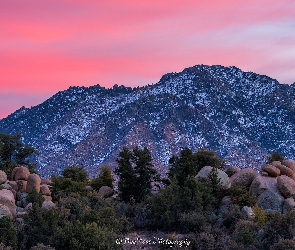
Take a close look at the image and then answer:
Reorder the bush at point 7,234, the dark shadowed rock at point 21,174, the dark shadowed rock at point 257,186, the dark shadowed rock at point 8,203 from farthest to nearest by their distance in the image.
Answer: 1. the dark shadowed rock at point 21,174
2. the dark shadowed rock at point 257,186
3. the dark shadowed rock at point 8,203
4. the bush at point 7,234

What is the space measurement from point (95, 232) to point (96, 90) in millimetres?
157722

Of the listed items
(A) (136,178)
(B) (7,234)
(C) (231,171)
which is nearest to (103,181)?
(A) (136,178)

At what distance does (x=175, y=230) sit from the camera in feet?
156

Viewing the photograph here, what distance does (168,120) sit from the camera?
152m

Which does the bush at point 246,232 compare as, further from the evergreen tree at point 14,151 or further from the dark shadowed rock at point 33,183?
the evergreen tree at point 14,151

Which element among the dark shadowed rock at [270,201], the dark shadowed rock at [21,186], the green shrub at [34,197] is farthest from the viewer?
the dark shadowed rock at [21,186]

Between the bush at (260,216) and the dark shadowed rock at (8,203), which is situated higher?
the dark shadowed rock at (8,203)

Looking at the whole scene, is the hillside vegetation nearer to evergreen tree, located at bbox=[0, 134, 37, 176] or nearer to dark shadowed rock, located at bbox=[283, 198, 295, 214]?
dark shadowed rock, located at bbox=[283, 198, 295, 214]

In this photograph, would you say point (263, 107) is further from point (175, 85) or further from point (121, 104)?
point (121, 104)

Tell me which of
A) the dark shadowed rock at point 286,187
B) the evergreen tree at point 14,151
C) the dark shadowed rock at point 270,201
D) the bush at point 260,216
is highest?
the evergreen tree at point 14,151

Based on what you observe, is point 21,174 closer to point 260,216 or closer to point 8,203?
point 8,203

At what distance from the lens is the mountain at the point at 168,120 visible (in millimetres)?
139875

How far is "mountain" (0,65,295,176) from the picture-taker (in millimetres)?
139875

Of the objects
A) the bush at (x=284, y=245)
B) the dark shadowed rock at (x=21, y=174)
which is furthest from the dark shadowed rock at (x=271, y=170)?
the dark shadowed rock at (x=21, y=174)
